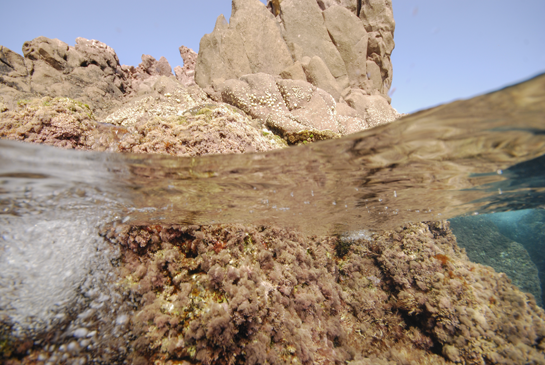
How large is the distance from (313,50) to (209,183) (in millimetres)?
12676

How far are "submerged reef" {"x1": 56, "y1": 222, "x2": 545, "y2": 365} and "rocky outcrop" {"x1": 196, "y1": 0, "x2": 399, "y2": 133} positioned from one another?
550 centimetres

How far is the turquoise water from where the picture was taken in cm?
315

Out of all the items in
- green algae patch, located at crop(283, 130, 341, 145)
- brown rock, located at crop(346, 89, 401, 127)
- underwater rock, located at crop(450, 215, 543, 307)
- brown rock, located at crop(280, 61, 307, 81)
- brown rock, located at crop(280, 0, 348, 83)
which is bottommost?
underwater rock, located at crop(450, 215, 543, 307)

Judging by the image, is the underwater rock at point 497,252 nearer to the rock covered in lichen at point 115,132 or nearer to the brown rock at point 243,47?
the brown rock at point 243,47

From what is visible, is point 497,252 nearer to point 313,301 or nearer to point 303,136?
point 303,136

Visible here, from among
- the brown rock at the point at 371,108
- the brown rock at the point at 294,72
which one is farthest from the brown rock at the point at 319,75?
the brown rock at the point at 371,108

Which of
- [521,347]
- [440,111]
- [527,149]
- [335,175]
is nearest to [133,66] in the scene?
[335,175]

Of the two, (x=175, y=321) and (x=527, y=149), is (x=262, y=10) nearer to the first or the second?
(x=527, y=149)

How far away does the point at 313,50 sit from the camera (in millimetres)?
13148

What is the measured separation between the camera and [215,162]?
4.00 m

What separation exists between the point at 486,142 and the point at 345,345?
458cm

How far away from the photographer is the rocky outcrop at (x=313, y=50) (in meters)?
10.9

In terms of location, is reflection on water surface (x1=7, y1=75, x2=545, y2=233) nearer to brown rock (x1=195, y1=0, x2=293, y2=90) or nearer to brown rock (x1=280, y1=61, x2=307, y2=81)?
brown rock (x1=195, y1=0, x2=293, y2=90)

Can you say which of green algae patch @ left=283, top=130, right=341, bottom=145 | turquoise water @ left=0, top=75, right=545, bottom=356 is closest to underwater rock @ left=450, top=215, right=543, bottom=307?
turquoise water @ left=0, top=75, right=545, bottom=356
